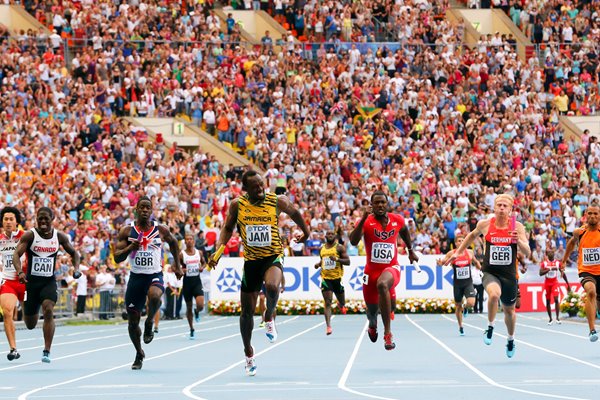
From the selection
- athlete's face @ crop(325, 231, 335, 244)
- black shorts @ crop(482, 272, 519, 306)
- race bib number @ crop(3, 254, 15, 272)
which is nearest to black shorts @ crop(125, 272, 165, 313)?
race bib number @ crop(3, 254, 15, 272)

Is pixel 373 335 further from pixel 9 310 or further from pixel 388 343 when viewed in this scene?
pixel 9 310

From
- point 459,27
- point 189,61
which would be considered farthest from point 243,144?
point 459,27

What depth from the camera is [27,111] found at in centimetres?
4369

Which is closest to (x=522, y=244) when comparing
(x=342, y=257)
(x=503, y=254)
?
(x=503, y=254)

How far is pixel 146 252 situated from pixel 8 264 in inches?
123

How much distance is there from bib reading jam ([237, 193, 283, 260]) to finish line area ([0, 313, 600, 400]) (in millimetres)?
1461

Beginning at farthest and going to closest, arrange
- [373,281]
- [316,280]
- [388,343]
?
[316,280]
[373,281]
[388,343]

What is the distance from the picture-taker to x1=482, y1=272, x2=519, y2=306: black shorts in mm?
18531

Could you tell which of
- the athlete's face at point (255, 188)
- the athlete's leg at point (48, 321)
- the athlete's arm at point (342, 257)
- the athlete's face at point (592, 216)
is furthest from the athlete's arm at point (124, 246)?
the athlete's arm at point (342, 257)

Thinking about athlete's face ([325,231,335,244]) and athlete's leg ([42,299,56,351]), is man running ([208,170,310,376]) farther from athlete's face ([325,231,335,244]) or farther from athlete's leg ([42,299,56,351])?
athlete's face ([325,231,335,244])

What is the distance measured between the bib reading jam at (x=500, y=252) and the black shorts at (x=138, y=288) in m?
4.40

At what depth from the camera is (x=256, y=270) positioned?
15859 mm

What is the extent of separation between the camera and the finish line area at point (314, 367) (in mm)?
13766

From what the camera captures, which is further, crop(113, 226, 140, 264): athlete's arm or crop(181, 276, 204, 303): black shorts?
crop(181, 276, 204, 303): black shorts
